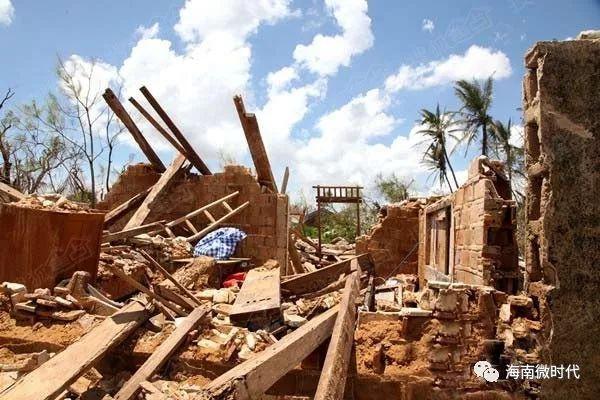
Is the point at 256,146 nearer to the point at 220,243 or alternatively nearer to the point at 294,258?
the point at 220,243

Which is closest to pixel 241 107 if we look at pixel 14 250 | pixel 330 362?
pixel 14 250

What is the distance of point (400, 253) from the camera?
41.5 ft

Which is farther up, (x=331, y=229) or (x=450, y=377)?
(x=331, y=229)

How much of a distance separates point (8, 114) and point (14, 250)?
18621 mm

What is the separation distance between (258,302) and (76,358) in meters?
1.90

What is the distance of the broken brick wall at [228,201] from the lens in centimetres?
980

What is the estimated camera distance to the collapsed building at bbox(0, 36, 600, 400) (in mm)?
3475

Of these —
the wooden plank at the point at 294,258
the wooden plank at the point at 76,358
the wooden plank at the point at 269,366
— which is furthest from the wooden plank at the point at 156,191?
the wooden plank at the point at 269,366

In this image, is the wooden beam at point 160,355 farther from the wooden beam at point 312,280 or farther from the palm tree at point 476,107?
the palm tree at point 476,107

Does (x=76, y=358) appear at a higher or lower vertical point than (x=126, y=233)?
Result: lower

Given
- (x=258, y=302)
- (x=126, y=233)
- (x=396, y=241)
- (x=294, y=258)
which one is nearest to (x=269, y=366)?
(x=258, y=302)

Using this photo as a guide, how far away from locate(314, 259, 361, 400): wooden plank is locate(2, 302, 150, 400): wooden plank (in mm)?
1855

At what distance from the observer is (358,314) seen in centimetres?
458

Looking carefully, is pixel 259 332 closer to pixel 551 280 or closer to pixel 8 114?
pixel 551 280
